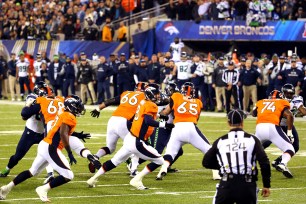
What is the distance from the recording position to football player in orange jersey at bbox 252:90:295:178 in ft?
48.2

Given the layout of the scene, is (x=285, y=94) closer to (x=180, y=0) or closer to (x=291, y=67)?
(x=291, y=67)

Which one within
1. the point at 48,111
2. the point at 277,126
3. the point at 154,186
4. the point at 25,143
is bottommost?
the point at 154,186

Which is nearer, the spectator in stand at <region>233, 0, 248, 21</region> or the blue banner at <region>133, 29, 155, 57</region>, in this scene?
the spectator in stand at <region>233, 0, 248, 21</region>

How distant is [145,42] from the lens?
3183 centimetres

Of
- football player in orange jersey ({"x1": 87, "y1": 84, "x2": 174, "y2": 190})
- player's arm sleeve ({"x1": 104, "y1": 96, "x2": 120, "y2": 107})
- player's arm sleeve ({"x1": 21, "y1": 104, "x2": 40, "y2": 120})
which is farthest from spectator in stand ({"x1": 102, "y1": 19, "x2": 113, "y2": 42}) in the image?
football player in orange jersey ({"x1": 87, "y1": 84, "x2": 174, "y2": 190})

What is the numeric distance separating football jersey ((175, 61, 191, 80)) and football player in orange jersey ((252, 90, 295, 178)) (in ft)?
41.1

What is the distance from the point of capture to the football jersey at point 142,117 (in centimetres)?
1360

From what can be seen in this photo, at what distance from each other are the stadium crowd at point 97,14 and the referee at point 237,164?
64.7 feet

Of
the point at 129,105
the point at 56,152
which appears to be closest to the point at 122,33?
the point at 129,105

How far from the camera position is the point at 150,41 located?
31.7 metres

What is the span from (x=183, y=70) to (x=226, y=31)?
9.57ft

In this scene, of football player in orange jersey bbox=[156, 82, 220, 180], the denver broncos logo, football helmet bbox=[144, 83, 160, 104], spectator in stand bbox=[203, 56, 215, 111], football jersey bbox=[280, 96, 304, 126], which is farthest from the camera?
the denver broncos logo

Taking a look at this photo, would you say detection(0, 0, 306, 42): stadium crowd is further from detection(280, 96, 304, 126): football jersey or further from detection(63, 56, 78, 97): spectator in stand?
detection(280, 96, 304, 126): football jersey

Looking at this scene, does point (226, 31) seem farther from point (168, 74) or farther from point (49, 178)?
point (49, 178)
